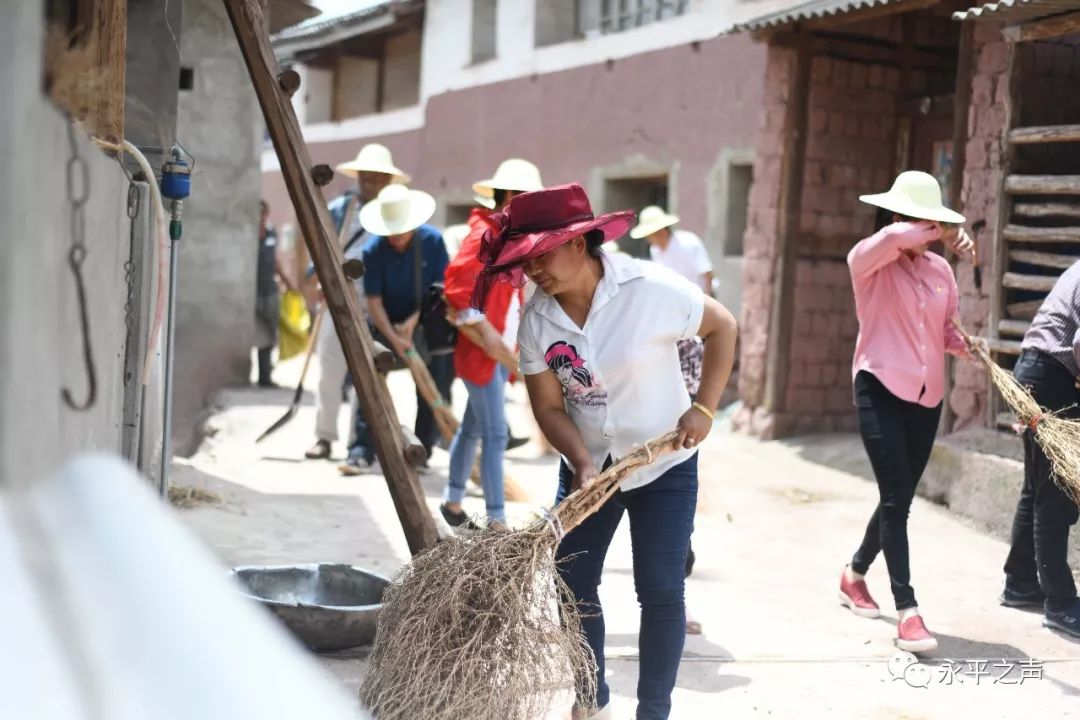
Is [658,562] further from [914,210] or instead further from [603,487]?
[914,210]

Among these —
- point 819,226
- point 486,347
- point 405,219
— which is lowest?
point 486,347

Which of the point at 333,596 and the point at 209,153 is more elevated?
the point at 209,153

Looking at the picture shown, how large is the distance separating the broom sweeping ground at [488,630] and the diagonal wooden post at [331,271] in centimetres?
97

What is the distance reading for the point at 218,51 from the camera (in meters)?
10.1

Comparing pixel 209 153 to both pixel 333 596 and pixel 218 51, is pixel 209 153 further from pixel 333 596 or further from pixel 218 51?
pixel 333 596

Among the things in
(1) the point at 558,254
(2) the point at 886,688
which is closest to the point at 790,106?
(2) the point at 886,688

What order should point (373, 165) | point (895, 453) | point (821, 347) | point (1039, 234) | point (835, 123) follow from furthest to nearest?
point (821, 347)
point (835, 123)
point (373, 165)
point (1039, 234)
point (895, 453)

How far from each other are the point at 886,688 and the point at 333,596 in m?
1.99

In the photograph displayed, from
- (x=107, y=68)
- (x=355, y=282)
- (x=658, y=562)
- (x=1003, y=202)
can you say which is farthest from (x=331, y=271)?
(x=1003, y=202)

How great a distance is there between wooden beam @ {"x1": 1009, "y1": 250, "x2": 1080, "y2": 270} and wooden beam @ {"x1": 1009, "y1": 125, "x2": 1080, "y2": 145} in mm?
632

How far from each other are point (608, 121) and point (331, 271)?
968cm

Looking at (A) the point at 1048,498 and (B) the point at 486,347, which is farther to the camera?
(B) the point at 486,347

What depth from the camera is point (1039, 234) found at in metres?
6.96

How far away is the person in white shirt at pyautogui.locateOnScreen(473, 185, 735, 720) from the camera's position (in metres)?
3.30
